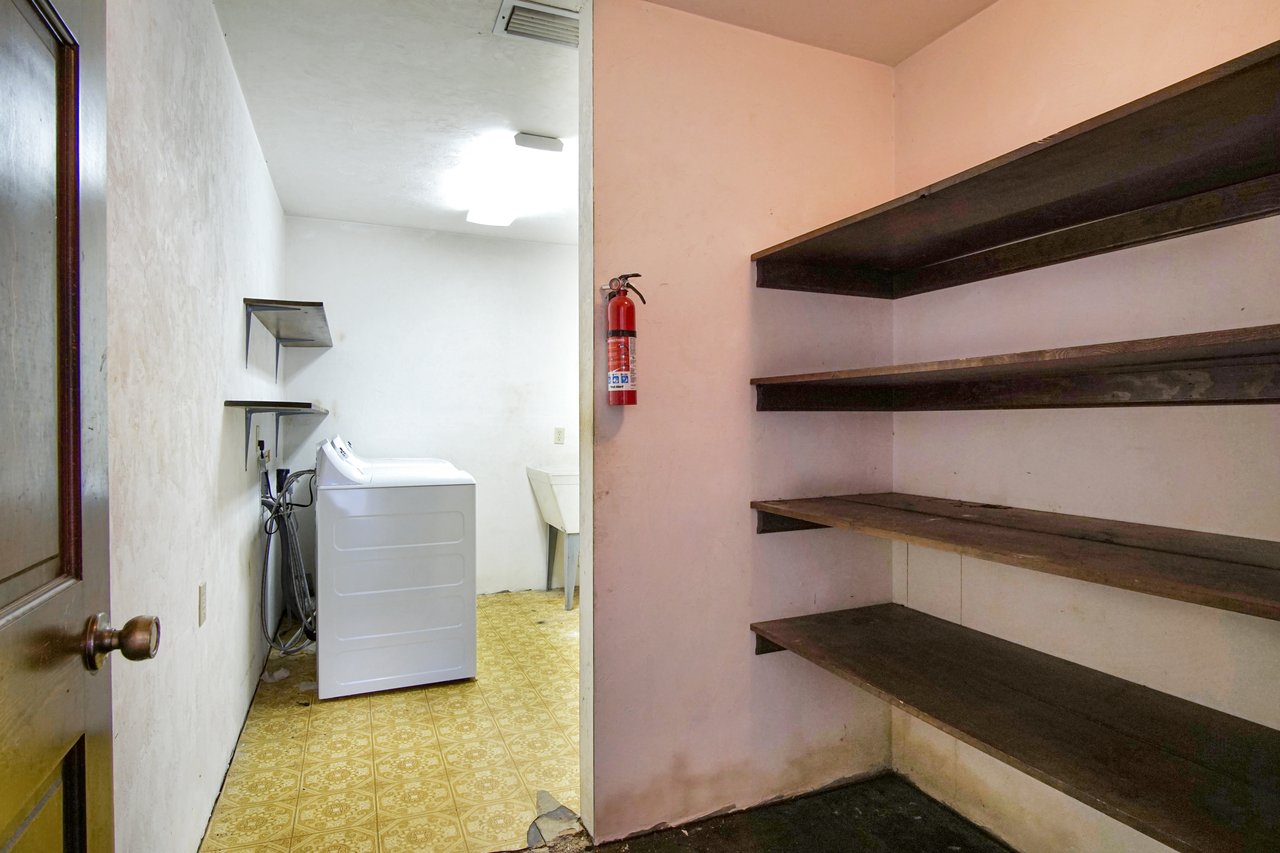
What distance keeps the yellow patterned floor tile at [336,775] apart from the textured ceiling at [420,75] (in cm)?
239

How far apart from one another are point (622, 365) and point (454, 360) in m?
2.87

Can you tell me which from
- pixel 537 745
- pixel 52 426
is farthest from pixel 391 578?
pixel 52 426

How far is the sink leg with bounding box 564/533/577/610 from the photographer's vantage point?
13.0ft

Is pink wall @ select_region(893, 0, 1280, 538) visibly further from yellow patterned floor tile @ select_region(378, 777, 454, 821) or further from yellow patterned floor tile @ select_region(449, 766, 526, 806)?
yellow patterned floor tile @ select_region(378, 777, 454, 821)

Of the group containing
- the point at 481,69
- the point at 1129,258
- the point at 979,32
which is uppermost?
the point at 481,69

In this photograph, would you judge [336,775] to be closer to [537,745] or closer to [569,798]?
[537,745]

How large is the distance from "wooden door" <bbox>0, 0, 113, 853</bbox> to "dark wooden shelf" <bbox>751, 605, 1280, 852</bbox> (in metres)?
1.41

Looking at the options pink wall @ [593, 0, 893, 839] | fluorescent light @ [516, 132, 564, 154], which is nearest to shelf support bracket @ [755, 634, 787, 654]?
pink wall @ [593, 0, 893, 839]

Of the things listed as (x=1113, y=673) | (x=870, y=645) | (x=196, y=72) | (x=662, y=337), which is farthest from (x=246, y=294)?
(x=1113, y=673)

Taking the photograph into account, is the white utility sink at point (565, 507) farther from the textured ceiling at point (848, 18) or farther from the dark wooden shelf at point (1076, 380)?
the textured ceiling at point (848, 18)

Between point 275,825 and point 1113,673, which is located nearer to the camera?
point 1113,673

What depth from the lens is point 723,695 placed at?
191 centimetres

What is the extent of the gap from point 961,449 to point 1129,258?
643mm

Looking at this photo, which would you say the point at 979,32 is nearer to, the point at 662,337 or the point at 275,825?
the point at 662,337
